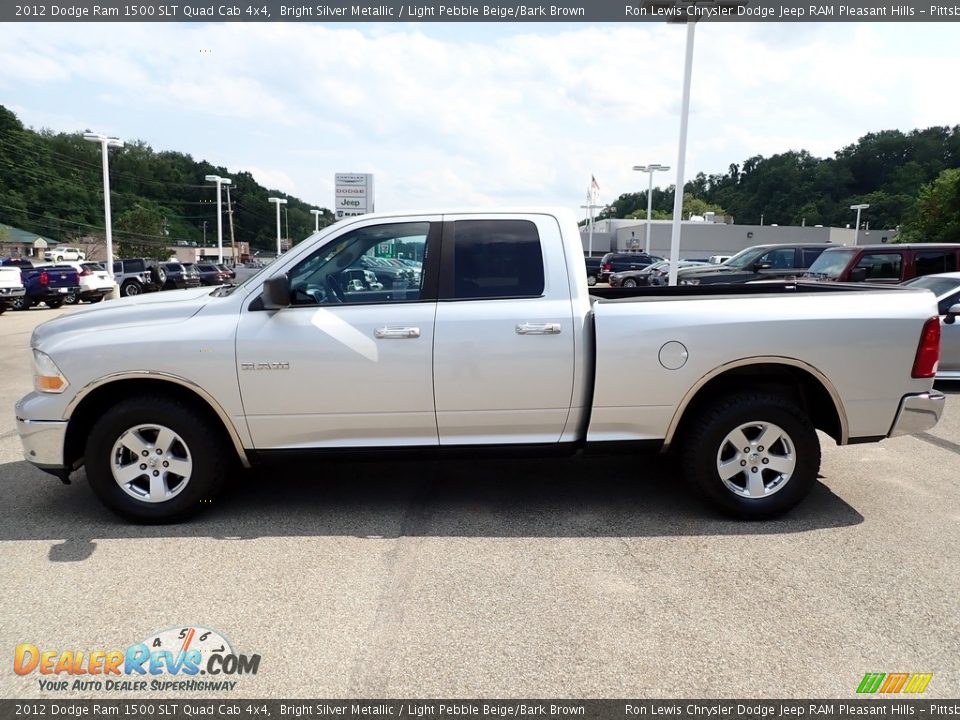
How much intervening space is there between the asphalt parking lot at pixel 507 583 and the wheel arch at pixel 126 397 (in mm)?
528

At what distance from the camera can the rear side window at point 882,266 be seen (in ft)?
38.3

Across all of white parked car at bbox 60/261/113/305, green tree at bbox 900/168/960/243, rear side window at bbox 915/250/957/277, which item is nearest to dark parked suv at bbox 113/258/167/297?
white parked car at bbox 60/261/113/305

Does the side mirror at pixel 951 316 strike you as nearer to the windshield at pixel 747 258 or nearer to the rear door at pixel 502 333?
the rear door at pixel 502 333

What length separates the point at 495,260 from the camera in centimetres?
442

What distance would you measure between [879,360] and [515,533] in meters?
2.56

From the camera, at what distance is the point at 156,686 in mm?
2809

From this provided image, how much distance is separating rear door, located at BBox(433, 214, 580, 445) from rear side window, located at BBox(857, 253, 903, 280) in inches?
373

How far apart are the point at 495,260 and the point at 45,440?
305 centimetres

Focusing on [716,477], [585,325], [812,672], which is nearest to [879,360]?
[716,477]

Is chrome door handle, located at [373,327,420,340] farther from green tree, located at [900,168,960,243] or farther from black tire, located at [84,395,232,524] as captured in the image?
green tree, located at [900,168,960,243]

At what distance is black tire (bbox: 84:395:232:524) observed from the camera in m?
4.24

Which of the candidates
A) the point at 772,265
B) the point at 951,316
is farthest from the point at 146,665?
the point at 772,265

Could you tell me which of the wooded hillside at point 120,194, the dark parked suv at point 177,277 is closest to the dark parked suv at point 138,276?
the dark parked suv at point 177,277

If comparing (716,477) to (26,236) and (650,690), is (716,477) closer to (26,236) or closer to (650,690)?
(650,690)
